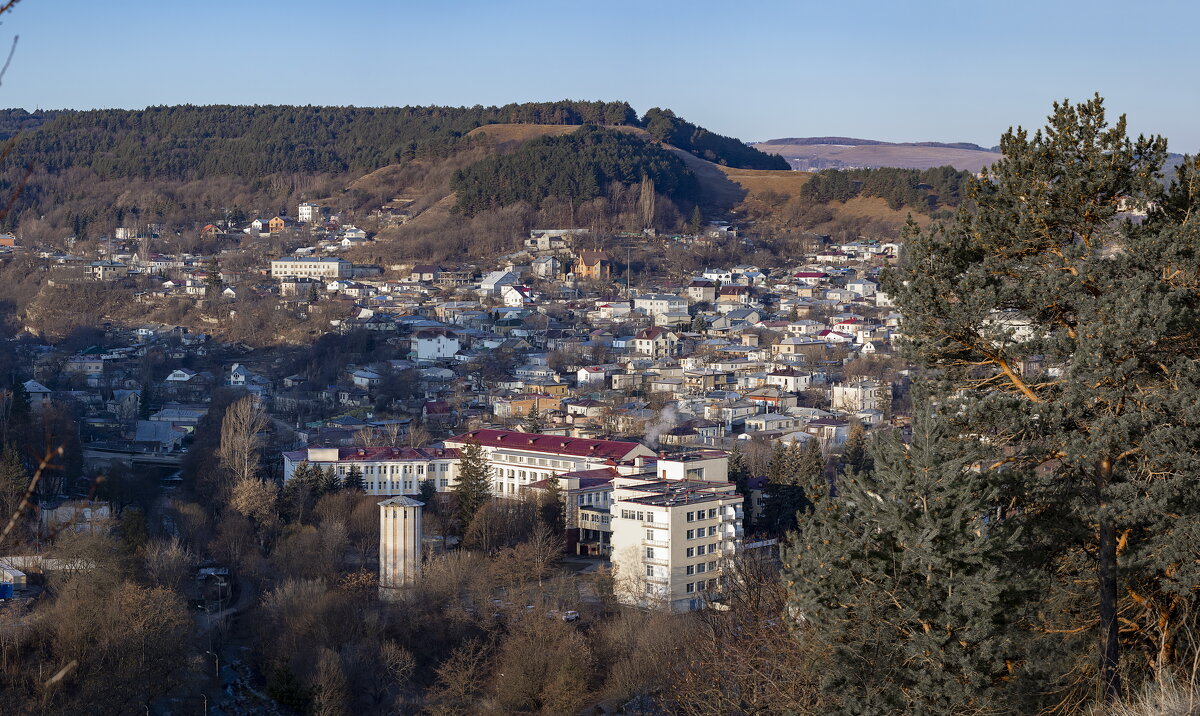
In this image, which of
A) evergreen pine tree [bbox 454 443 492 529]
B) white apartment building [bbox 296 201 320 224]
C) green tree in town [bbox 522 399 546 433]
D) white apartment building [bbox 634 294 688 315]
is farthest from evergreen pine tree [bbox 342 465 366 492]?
white apartment building [bbox 296 201 320 224]

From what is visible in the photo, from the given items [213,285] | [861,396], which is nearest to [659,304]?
[861,396]

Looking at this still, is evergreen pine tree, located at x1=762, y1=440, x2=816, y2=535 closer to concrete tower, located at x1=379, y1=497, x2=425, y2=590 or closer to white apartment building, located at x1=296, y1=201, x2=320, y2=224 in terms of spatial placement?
concrete tower, located at x1=379, y1=497, x2=425, y2=590

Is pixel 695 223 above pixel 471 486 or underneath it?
above

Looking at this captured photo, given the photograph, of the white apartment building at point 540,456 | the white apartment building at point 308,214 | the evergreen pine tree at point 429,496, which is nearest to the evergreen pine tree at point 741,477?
the white apartment building at point 540,456

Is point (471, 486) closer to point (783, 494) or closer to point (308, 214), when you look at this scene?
point (783, 494)

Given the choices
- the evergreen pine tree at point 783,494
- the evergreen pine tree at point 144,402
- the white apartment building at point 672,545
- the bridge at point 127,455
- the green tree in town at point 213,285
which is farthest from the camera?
the green tree in town at point 213,285

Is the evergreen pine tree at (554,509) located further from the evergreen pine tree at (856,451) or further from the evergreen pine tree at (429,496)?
the evergreen pine tree at (856,451)

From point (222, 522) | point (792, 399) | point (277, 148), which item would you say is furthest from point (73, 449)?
point (277, 148)

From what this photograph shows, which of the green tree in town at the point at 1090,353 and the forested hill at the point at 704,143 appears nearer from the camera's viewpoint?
the green tree in town at the point at 1090,353
